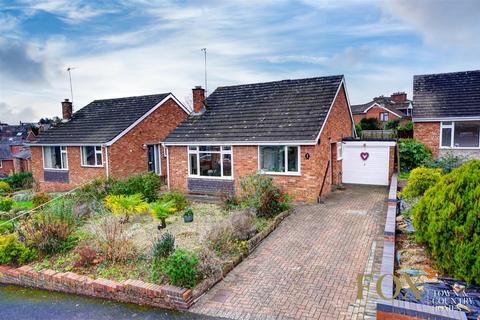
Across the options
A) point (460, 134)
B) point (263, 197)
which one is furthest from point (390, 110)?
point (263, 197)

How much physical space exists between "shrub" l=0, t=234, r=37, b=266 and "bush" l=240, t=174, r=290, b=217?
6279 mm

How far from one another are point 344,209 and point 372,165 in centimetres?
532

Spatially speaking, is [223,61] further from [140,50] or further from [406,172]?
[406,172]

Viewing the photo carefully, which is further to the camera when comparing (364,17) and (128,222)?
(364,17)

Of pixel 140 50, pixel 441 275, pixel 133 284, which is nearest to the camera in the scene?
pixel 441 275

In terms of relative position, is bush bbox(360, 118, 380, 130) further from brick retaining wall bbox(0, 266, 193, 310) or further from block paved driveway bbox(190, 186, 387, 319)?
brick retaining wall bbox(0, 266, 193, 310)

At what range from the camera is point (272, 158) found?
13.9 m

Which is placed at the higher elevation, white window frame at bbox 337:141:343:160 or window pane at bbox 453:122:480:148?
window pane at bbox 453:122:480:148

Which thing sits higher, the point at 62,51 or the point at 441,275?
the point at 62,51

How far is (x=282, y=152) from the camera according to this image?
44.8 ft

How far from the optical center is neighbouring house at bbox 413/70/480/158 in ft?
56.2

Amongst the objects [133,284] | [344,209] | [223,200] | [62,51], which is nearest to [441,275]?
[133,284]

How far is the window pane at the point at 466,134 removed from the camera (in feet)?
56.4

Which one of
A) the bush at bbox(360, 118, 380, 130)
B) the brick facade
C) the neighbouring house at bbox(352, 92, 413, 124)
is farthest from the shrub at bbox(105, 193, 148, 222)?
the neighbouring house at bbox(352, 92, 413, 124)
